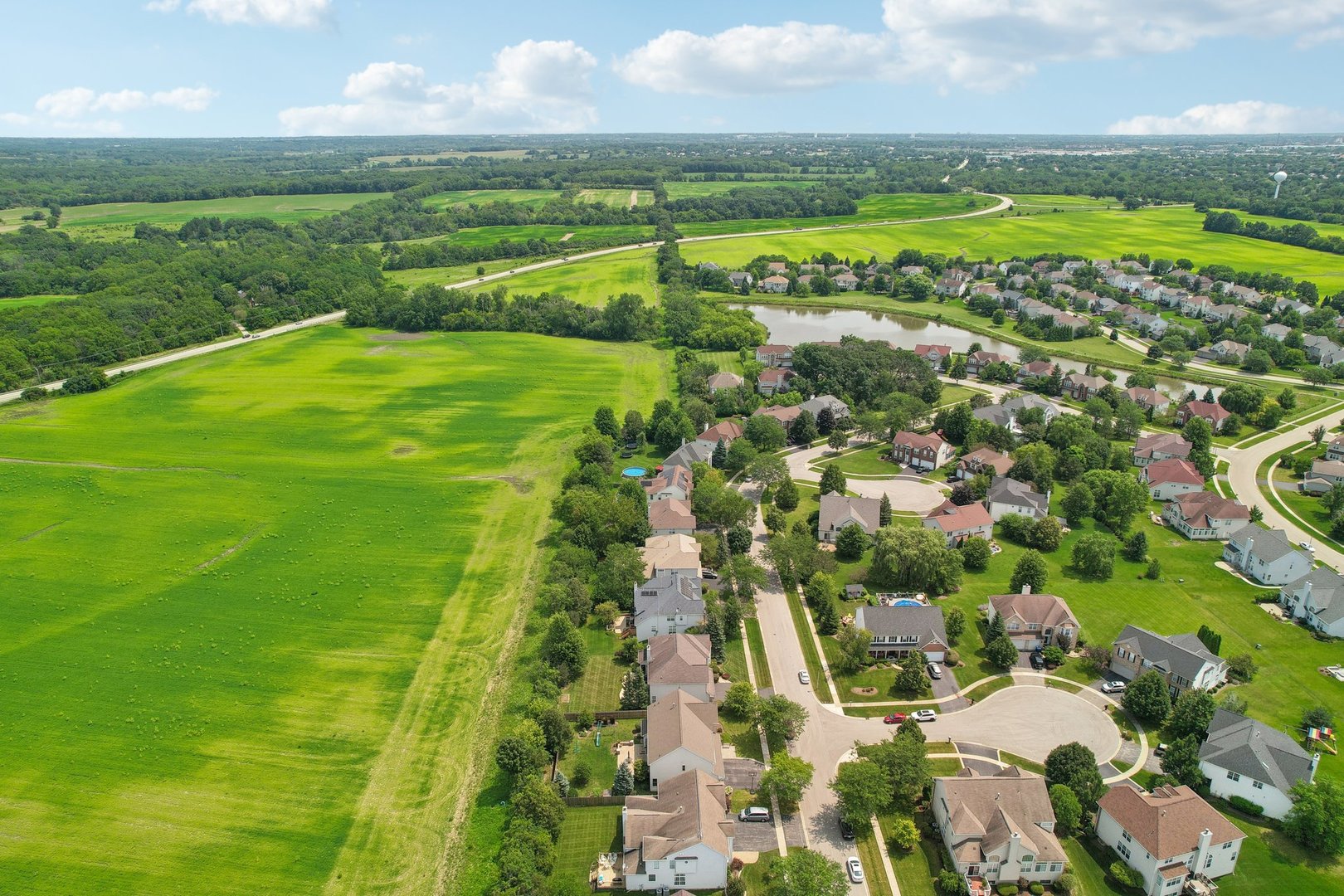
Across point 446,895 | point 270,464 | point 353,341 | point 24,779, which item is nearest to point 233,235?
point 353,341

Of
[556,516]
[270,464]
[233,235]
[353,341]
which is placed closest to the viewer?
[556,516]

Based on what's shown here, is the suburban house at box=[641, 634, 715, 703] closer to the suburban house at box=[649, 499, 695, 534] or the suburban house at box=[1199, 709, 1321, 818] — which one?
the suburban house at box=[649, 499, 695, 534]

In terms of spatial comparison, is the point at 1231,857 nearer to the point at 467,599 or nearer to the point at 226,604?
the point at 467,599

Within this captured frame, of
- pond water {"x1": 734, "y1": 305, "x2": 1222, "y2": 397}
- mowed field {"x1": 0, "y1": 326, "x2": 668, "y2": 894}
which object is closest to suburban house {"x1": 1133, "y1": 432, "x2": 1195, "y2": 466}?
pond water {"x1": 734, "y1": 305, "x2": 1222, "y2": 397}

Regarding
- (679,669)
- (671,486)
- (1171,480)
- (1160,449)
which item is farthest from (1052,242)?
(679,669)

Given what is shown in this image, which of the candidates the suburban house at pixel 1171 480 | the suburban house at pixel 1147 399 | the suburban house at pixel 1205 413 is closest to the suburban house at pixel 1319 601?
the suburban house at pixel 1171 480

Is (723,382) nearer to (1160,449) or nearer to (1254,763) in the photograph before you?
(1160,449)

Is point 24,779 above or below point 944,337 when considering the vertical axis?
below
